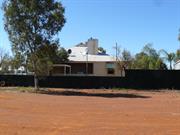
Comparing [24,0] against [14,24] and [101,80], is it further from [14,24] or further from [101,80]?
[101,80]

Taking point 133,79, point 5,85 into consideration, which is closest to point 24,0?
point 5,85

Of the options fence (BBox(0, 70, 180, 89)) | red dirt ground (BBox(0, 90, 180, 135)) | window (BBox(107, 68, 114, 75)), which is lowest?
red dirt ground (BBox(0, 90, 180, 135))

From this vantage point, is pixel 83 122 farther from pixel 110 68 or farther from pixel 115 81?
pixel 110 68

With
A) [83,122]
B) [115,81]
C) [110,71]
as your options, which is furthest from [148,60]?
[83,122]

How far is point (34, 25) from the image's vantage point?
40406 millimetres

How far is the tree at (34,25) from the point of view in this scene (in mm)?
39938

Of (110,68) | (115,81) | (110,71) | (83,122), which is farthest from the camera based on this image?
(110,71)

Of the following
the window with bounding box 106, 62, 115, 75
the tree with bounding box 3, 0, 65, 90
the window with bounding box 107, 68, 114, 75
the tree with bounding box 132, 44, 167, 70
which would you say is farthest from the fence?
the tree with bounding box 132, 44, 167, 70

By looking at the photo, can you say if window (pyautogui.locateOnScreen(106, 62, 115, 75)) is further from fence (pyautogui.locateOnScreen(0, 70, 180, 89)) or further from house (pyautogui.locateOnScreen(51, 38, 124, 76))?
fence (pyautogui.locateOnScreen(0, 70, 180, 89))

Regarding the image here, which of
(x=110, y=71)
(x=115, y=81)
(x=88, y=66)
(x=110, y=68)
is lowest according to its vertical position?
(x=115, y=81)

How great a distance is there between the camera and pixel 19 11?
40.0 m

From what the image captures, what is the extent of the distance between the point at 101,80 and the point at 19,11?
11202mm

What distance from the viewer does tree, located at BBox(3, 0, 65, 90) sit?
39938mm

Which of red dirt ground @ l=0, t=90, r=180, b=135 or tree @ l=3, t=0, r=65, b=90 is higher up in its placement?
tree @ l=3, t=0, r=65, b=90
